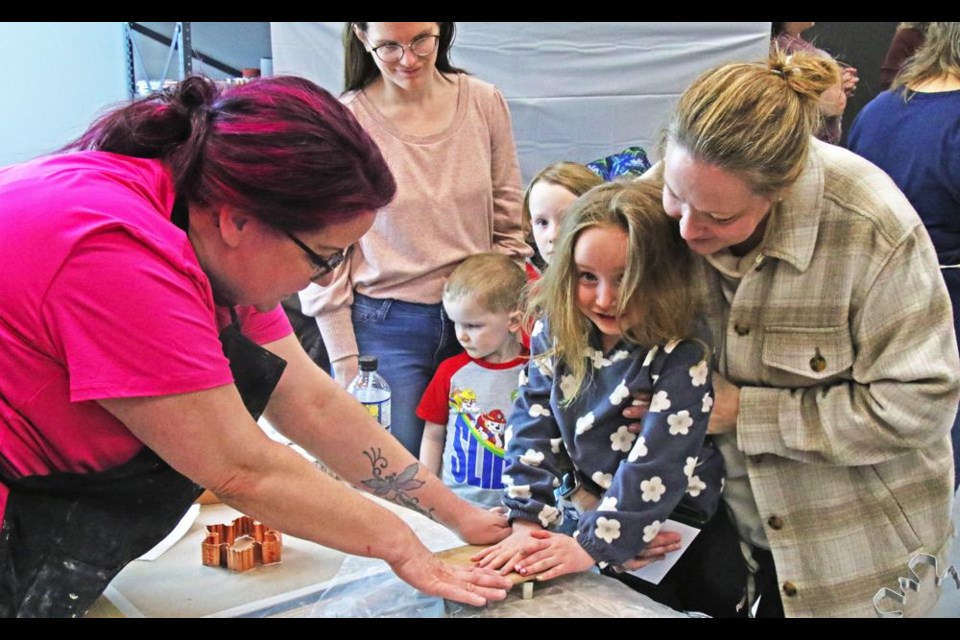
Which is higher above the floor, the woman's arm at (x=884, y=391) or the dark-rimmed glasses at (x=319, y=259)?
the dark-rimmed glasses at (x=319, y=259)

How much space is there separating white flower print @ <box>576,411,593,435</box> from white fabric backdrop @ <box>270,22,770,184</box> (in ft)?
9.32

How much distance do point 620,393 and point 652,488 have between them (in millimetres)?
166

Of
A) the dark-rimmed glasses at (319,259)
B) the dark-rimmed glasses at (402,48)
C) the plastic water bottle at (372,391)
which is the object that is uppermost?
the dark-rimmed glasses at (402,48)

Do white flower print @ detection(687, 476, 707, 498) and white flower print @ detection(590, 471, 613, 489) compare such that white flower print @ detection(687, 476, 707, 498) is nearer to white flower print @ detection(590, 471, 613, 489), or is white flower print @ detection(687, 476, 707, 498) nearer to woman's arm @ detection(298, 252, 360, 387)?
white flower print @ detection(590, 471, 613, 489)

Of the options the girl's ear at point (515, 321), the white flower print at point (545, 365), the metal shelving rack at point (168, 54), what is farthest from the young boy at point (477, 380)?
the metal shelving rack at point (168, 54)

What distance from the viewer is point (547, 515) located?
5.32 feet

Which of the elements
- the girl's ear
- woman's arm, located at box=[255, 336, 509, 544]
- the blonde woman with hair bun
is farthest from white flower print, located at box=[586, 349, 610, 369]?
the girl's ear

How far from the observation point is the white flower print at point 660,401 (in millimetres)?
1532

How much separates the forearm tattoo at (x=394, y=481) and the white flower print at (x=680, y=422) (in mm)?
456

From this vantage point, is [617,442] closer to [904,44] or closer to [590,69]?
[904,44]

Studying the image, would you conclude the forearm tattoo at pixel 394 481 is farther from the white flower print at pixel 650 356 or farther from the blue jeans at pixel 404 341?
the blue jeans at pixel 404 341

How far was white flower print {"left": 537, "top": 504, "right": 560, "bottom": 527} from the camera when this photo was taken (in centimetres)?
162

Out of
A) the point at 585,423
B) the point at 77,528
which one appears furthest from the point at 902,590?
the point at 77,528

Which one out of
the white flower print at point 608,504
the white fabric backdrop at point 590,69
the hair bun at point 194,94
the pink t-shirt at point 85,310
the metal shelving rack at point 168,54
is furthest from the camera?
the metal shelving rack at point 168,54
